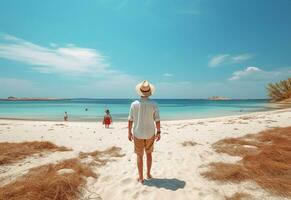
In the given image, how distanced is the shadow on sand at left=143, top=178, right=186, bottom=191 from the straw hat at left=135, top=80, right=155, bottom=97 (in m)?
1.93

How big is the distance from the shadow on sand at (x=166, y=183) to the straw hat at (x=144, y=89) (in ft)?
6.33

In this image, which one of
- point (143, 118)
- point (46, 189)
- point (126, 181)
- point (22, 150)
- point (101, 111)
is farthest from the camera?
point (101, 111)

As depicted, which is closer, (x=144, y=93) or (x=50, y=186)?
(x=50, y=186)

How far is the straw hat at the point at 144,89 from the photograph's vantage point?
4.64 m

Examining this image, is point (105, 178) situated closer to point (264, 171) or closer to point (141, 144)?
point (141, 144)

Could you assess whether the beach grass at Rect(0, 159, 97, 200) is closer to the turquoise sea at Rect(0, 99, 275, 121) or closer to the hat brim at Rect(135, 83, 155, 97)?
the hat brim at Rect(135, 83, 155, 97)

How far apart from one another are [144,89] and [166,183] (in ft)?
6.94

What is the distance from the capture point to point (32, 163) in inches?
243

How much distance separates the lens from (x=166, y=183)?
463 centimetres

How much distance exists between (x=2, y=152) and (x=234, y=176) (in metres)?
6.90

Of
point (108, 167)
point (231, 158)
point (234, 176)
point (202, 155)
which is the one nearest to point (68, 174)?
point (108, 167)

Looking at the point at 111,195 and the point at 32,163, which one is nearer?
the point at 111,195

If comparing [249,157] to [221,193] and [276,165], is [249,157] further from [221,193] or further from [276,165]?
[221,193]

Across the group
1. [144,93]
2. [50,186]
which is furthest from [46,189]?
[144,93]
